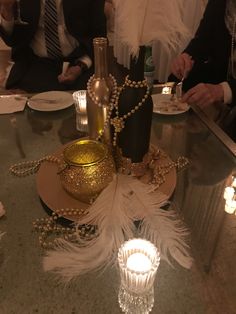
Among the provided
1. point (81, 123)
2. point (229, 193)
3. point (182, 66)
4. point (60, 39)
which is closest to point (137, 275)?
point (229, 193)

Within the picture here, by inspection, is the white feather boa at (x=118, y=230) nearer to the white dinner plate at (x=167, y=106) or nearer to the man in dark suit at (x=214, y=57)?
the white dinner plate at (x=167, y=106)

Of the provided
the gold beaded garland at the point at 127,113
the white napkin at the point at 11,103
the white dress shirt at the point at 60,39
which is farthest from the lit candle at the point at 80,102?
the white dress shirt at the point at 60,39

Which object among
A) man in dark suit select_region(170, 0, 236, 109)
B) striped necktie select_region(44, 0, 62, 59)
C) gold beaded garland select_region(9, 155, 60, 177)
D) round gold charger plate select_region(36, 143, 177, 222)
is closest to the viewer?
round gold charger plate select_region(36, 143, 177, 222)

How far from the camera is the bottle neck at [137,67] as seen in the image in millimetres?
652

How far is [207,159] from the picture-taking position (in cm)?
93

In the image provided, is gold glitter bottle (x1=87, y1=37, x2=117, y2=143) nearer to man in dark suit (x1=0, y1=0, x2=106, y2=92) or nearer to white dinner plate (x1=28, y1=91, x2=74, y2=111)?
white dinner plate (x1=28, y1=91, x2=74, y2=111)

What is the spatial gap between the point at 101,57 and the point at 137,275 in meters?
0.50

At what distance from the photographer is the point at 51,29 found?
5.76 feet

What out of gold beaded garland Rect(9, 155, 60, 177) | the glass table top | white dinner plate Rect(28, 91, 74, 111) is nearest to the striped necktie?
white dinner plate Rect(28, 91, 74, 111)

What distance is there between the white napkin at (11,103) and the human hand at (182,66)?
686mm

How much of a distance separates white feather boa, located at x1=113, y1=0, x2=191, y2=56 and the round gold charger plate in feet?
1.10

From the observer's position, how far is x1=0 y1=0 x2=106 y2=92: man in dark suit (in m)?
1.73

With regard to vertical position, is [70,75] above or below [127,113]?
below

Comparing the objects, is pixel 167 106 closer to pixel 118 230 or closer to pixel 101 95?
pixel 101 95
